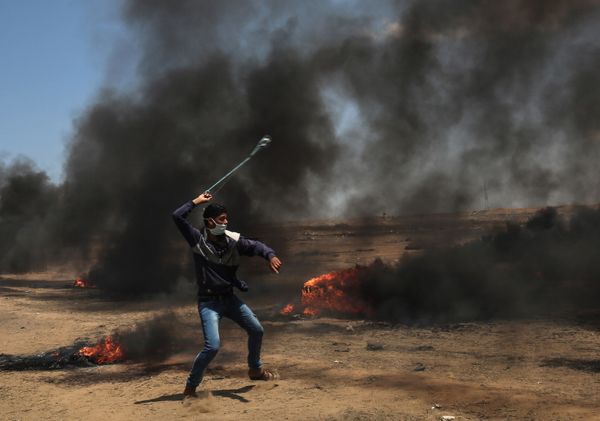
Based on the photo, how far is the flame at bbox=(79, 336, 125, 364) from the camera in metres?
9.29

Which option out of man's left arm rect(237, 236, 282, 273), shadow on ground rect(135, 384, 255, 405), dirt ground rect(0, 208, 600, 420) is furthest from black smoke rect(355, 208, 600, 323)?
man's left arm rect(237, 236, 282, 273)

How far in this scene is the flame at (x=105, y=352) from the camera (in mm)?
9289

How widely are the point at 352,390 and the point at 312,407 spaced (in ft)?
2.55

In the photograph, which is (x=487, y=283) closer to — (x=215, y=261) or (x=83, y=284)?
(x=215, y=261)

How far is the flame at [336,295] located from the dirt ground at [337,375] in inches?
23.0

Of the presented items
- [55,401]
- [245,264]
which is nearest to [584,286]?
[55,401]

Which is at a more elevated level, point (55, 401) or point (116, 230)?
point (116, 230)

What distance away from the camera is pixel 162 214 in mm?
23734

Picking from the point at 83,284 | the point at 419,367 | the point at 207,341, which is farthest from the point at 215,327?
the point at 83,284

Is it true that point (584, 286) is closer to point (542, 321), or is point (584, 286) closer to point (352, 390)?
point (542, 321)

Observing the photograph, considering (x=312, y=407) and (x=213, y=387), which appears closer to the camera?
(x=312, y=407)

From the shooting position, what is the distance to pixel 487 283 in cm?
1355

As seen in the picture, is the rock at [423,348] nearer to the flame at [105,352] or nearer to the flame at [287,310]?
the flame at [287,310]

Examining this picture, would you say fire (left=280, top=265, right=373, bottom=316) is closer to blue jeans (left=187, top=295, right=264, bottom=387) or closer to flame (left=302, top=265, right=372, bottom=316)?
flame (left=302, top=265, right=372, bottom=316)
